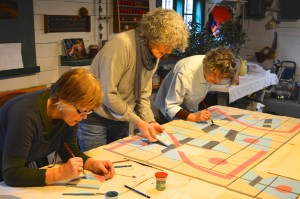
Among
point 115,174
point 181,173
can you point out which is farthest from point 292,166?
point 115,174

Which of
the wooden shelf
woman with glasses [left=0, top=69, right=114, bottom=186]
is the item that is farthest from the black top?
the wooden shelf

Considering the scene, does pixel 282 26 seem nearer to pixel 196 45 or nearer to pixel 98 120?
pixel 196 45

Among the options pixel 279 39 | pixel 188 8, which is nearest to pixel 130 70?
pixel 188 8

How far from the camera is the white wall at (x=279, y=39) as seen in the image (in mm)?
5285

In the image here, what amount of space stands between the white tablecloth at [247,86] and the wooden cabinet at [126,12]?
1120 mm

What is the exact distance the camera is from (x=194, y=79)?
7.74 ft

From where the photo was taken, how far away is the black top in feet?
4.25

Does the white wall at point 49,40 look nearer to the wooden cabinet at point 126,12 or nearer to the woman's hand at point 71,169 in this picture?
the wooden cabinet at point 126,12

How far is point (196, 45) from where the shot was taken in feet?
13.6

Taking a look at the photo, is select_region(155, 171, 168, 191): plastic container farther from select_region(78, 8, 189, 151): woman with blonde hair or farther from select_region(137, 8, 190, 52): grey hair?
select_region(137, 8, 190, 52): grey hair

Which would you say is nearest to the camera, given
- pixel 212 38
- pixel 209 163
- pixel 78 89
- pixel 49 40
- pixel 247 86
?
pixel 78 89

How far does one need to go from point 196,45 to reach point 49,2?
1.84 m

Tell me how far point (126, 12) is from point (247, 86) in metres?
1.52

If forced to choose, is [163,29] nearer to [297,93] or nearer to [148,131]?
[148,131]
